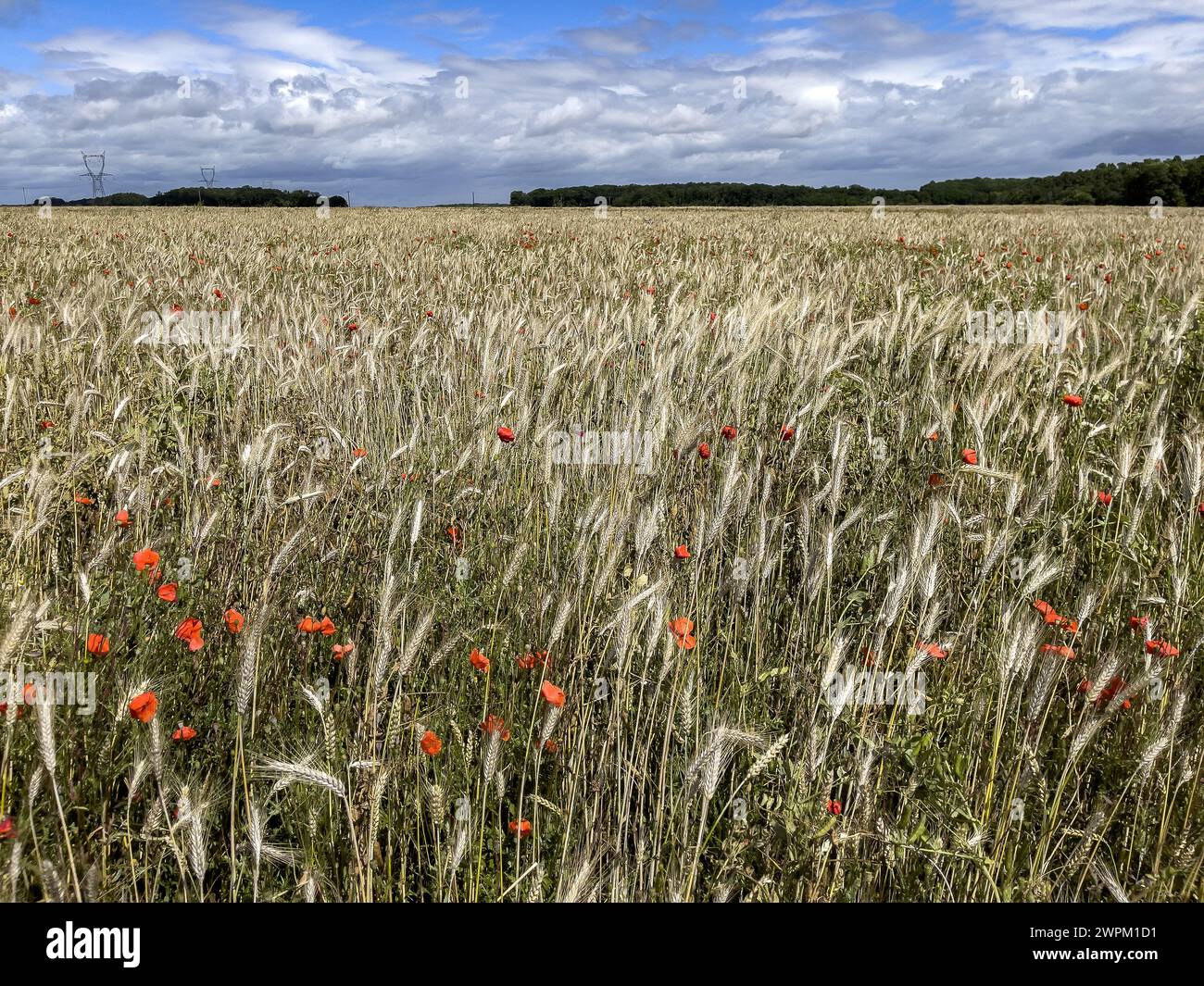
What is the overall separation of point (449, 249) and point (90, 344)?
247 inches

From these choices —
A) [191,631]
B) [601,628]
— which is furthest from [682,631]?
[191,631]

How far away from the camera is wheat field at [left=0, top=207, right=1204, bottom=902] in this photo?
132 cm

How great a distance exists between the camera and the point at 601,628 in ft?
5.32

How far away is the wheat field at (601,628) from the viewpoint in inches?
51.9

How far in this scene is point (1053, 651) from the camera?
4.43 ft

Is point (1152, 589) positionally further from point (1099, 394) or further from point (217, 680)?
point (217, 680)
